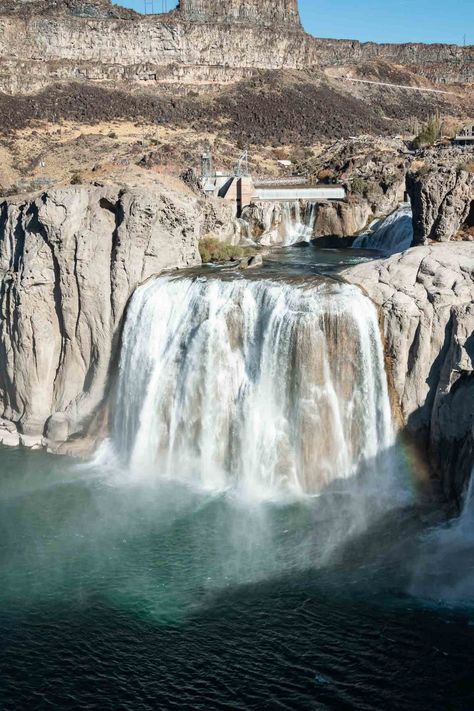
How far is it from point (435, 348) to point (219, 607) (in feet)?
33.5

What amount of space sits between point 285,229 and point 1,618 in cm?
2937

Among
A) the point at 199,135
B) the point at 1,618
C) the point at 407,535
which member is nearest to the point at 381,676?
the point at 407,535

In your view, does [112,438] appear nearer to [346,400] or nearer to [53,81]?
[346,400]

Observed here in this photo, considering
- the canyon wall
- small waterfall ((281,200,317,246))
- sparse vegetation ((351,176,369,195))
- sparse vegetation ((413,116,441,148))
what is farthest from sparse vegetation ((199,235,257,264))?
the canyon wall

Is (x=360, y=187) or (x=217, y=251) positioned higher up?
(x=360, y=187)

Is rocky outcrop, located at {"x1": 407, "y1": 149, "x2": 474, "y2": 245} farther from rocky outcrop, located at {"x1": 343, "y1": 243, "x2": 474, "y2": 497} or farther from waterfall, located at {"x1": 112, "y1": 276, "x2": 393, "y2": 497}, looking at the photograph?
waterfall, located at {"x1": 112, "y1": 276, "x2": 393, "y2": 497}

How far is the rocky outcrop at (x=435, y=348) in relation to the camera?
21.9m

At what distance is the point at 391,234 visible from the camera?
38.8 metres

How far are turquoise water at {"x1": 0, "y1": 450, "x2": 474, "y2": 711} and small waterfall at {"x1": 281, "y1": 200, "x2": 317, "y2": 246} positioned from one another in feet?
72.3

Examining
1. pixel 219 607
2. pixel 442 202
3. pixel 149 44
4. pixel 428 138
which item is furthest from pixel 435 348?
pixel 149 44

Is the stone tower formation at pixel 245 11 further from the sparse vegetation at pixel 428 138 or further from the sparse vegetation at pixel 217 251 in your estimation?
the sparse vegetation at pixel 217 251

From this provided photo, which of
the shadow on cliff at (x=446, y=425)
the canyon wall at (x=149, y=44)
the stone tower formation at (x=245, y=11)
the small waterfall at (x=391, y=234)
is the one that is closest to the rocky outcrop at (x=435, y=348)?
the shadow on cliff at (x=446, y=425)

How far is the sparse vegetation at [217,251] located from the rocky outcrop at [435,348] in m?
10.1

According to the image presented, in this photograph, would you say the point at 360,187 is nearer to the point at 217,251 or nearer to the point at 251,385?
the point at 217,251
